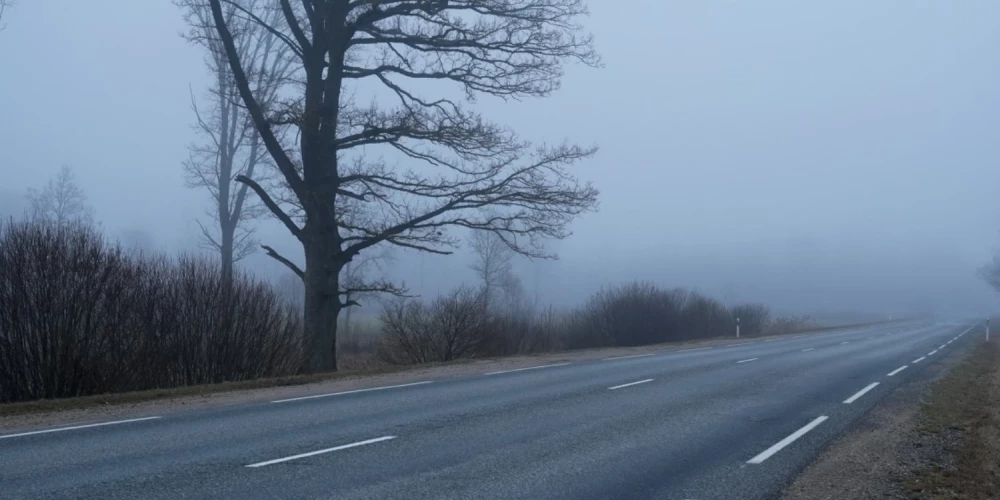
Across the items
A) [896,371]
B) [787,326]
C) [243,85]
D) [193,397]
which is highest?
[243,85]

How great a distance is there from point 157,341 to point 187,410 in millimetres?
6017

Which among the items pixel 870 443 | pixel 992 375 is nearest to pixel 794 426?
pixel 870 443

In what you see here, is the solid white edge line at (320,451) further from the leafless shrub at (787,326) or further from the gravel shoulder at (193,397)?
the leafless shrub at (787,326)

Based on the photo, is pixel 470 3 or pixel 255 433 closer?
pixel 255 433

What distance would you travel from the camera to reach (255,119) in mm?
20344

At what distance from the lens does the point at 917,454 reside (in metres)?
10.5

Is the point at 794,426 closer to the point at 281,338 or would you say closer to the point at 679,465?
the point at 679,465

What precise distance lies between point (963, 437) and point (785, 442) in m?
2.73

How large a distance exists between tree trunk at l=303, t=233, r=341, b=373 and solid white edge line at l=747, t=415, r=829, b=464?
40.2 ft

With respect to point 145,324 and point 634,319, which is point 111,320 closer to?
point 145,324

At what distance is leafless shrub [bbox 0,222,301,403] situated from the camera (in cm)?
1608

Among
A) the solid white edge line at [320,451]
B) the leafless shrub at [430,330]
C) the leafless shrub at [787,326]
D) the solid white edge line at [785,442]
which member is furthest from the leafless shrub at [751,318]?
the solid white edge line at [320,451]

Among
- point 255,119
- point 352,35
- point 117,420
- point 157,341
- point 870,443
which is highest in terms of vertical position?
point 352,35

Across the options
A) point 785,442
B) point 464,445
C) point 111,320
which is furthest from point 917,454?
point 111,320
